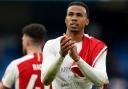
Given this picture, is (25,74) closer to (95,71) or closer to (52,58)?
(52,58)

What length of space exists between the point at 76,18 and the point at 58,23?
529 inches

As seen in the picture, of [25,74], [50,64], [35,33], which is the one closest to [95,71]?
[50,64]

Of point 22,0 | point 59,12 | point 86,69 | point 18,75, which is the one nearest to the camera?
point 86,69

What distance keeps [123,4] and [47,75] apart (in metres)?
12.9

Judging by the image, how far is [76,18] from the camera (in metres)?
7.63

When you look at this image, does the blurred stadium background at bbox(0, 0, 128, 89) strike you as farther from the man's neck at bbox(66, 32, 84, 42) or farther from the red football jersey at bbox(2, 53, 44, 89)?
the man's neck at bbox(66, 32, 84, 42)

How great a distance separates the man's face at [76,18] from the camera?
760cm

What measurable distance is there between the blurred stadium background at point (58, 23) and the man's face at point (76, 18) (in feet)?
39.0

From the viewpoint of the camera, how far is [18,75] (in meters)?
9.16

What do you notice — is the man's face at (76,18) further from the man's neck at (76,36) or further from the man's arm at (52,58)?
the man's arm at (52,58)

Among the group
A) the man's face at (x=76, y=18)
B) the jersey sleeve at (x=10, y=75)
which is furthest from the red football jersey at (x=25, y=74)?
the man's face at (x=76, y=18)

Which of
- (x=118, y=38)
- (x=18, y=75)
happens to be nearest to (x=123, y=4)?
(x=118, y=38)

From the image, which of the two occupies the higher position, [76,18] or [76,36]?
[76,18]

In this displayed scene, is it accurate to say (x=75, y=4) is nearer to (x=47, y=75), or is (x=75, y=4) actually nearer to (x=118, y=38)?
(x=47, y=75)
